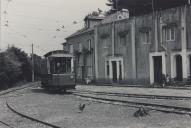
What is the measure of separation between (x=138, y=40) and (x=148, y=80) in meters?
4.65

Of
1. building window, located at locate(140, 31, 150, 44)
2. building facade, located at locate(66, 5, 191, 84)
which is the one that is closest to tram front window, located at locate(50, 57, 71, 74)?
building facade, located at locate(66, 5, 191, 84)

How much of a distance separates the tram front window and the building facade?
11.3 m

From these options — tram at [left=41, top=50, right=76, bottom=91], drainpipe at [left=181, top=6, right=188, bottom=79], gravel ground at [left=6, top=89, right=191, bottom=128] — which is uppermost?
drainpipe at [left=181, top=6, right=188, bottom=79]

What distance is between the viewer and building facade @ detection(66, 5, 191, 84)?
3722cm

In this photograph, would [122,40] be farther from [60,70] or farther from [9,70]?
[9,70]

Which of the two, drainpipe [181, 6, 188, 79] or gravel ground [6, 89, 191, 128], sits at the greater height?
drainpipe [181, 6, 188, 79]

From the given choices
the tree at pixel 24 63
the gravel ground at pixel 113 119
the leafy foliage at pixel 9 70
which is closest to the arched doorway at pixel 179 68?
the gravel ground at pixel 113 119

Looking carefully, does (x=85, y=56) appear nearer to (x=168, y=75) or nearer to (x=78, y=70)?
(x=78, y=70)

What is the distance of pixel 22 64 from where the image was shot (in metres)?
70.4

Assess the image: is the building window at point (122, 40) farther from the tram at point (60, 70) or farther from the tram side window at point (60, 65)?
the tram side window at point (60, 65)

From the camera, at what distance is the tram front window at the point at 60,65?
3053cm

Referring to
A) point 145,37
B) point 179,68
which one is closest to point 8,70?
point 145,37

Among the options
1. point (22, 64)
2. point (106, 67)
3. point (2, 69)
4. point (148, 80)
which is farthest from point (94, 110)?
point (22, 64)

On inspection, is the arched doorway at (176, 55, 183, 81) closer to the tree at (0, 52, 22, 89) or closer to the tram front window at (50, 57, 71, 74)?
the tram front window at (50, 57, 71, 74)
